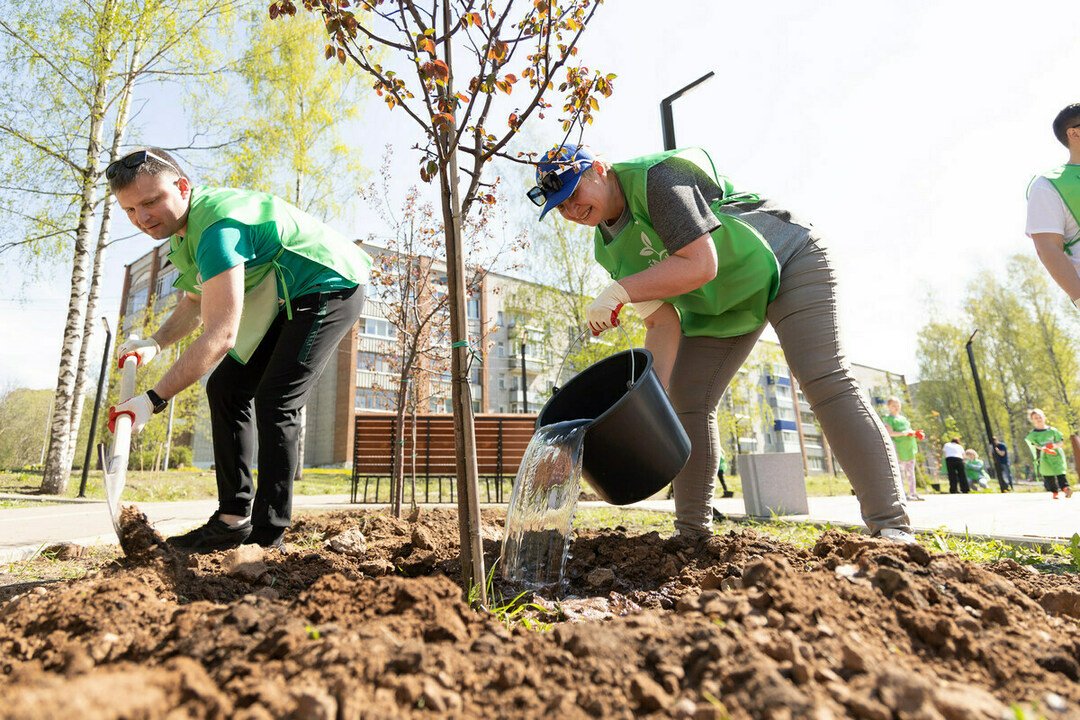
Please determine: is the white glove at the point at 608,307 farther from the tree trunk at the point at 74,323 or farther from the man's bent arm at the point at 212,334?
the tree trunk at the point at 74,323

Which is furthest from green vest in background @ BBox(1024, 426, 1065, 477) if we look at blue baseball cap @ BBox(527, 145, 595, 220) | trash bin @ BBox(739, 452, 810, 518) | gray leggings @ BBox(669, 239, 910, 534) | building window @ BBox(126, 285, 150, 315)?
building window @ BBox(126, 285, 150, 315)

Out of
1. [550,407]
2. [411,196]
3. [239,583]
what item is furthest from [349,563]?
[411,196]

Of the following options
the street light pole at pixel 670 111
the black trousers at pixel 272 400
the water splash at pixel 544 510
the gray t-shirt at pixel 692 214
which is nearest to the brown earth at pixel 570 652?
the water splash at pixel 544 510

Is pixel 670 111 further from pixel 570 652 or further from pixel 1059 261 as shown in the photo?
pixel 570 652

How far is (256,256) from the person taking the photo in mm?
2461

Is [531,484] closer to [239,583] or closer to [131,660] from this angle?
[239,583]

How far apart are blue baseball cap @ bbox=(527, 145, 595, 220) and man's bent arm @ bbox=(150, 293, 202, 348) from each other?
5.97 ft

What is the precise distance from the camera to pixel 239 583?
6.20ft

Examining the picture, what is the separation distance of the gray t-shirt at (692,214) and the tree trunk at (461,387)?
30.7 inches

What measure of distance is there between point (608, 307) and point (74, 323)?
10.8m

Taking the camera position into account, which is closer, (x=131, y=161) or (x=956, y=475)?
(x=131, y=161)

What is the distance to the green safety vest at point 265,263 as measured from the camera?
2428 millimetres

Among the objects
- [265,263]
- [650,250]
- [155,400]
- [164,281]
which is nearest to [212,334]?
[155,400]

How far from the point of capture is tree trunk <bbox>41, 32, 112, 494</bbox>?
9.53 m
